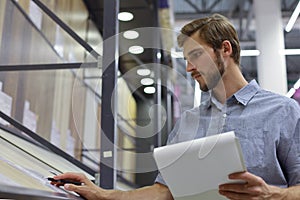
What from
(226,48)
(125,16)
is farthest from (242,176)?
(125,16)

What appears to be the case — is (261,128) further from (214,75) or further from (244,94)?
(214,75)

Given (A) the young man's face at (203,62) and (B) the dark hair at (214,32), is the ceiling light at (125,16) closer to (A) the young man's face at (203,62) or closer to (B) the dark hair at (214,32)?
(B) the dark hair at (214,32)

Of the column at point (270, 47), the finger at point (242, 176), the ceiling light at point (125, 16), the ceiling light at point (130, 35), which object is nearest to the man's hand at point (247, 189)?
the finger at point (242, 176)

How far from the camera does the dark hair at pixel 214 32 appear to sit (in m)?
1.74

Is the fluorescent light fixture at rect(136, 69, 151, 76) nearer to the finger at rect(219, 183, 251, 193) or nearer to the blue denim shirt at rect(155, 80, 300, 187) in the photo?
the blue denim shirt at rect(155, 80, 300, 187)

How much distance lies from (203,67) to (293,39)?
30.2 ft

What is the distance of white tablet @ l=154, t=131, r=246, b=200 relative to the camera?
1140 mm

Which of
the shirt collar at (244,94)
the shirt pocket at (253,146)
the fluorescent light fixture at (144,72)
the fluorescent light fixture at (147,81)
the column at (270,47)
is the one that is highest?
the column at (270,47)

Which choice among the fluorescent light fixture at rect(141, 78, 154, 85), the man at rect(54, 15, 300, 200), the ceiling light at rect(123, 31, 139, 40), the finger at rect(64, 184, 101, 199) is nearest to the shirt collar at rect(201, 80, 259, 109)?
the man at rect(54, 15, 300, 200)

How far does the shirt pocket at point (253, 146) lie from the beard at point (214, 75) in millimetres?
216

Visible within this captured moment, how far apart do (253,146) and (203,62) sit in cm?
37

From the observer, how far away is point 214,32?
1.75 metres

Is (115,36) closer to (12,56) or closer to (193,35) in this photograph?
(193,35)

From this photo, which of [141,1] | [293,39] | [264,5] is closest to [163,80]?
[141,1]
